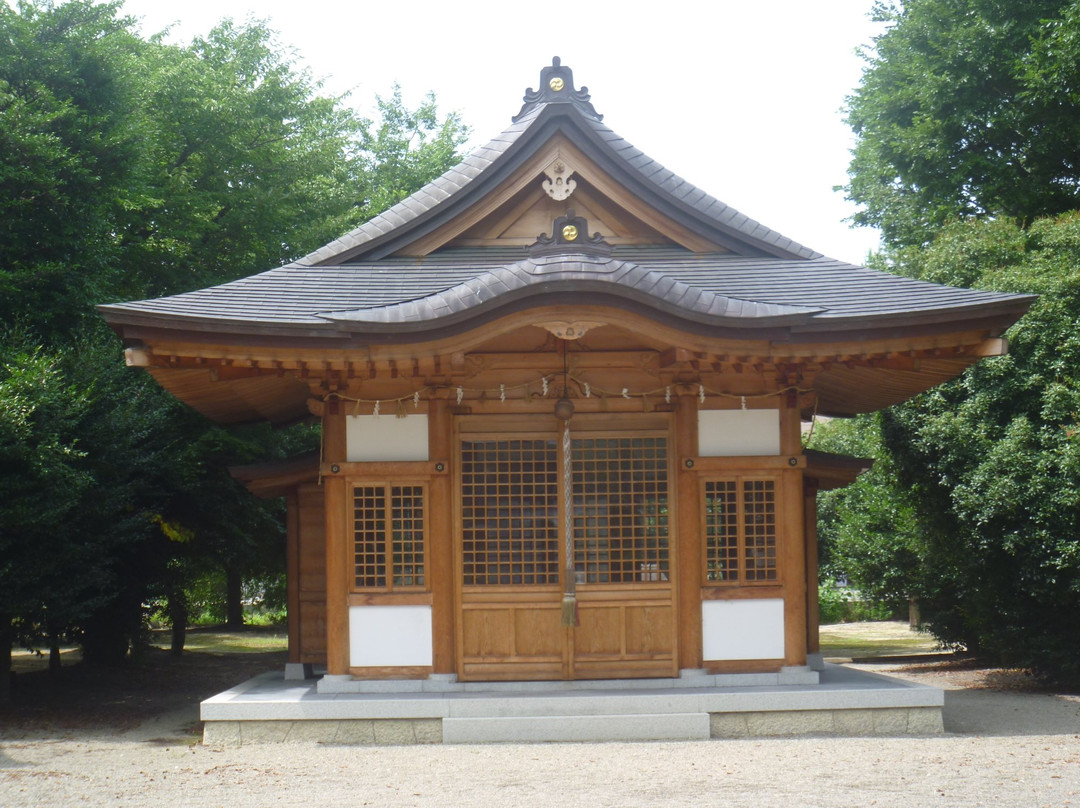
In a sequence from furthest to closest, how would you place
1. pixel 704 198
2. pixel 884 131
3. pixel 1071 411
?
pixel 884 131, pixel 1071 411, pixel 704 198

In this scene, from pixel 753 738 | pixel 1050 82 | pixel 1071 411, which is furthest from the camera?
pixel 1050 82

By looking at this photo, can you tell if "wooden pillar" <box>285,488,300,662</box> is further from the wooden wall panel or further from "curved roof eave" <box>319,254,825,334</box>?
"curved roof eave" <box>319,254,825,334</box>

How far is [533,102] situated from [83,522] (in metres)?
6.84

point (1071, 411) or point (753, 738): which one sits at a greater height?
point (1071, 411)

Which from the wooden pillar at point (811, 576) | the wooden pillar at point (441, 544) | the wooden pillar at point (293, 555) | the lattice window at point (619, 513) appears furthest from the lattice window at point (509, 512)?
→ the wooden pillar at point (811, 576)

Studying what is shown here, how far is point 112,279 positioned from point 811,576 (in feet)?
35.5

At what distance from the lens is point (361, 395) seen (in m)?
10.3

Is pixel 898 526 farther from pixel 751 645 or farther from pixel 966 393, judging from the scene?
pixel 751 645

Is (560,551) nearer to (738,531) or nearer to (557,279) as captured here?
(738,531)

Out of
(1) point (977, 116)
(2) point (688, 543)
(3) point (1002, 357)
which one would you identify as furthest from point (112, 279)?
(1) point (977, 116)

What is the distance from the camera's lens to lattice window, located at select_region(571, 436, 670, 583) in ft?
33.5

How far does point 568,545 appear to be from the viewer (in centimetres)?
988

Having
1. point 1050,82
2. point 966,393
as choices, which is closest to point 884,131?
point 1050,82

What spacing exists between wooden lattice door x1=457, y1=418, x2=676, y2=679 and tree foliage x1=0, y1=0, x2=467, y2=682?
4.25 m
